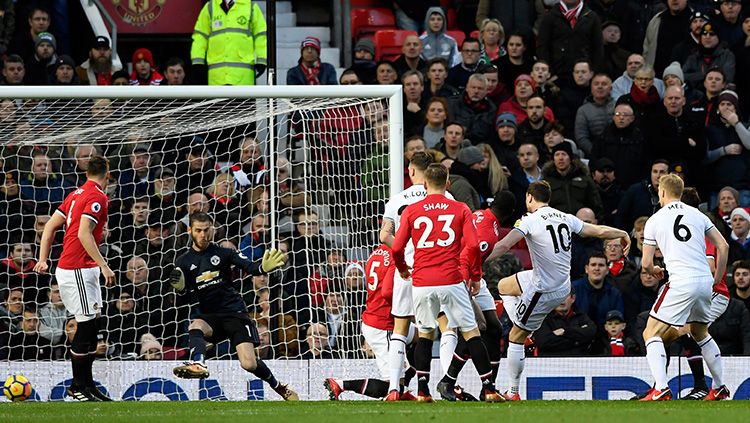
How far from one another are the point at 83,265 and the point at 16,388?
134cm

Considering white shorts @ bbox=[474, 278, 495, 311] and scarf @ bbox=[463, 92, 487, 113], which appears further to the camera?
scarf @ bbox=[463, 92, 487, 113]

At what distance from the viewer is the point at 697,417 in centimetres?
941

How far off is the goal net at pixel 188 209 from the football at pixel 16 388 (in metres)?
1.46

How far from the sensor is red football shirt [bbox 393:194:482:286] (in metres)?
11.1

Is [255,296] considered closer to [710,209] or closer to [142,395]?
[142,395]

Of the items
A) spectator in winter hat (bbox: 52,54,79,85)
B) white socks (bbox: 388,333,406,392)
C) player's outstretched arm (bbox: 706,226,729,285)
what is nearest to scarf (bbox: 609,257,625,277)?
player's outstretched arm (bbox: 706,226,729,285)

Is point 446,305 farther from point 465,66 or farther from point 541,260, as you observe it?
point 465,66

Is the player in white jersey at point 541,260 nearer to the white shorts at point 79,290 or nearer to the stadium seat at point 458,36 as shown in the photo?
the white shorts at point 79,290

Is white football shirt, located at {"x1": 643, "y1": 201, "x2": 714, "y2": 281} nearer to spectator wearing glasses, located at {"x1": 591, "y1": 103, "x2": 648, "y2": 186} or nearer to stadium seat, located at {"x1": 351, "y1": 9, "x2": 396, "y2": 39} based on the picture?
spectator wearing glasses, located at {"x1": 591, "y1": 103, "x2": 648, "y2": 186}

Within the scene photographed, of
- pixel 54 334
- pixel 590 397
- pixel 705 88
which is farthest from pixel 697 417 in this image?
pixel 705 88

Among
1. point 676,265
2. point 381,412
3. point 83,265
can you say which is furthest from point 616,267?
point 381,412

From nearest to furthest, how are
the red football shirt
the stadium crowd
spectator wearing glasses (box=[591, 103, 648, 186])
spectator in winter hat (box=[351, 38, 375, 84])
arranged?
the red football shirt → the stadium crowd → spectator wearing glasses (box=[591, 103, 648, 186]) → spectator in winter hat (box=[351, 38, 375, 84])

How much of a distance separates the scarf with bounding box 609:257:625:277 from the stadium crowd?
16 millimetres

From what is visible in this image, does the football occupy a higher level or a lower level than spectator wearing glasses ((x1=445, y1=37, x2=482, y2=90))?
lower
